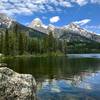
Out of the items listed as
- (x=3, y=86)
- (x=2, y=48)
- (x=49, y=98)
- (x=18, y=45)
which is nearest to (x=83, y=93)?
(x=49, y=98)

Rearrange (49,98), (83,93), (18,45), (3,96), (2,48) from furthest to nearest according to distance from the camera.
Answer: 1. (18,45)
2. (2,48)
3. (83,93)
4. (49,98)
5. (3,96)

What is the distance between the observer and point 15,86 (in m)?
17.9

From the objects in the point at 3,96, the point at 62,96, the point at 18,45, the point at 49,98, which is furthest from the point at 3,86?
the point at 18,45

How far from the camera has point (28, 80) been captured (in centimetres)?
1912

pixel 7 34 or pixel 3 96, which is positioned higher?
pixel 7 34

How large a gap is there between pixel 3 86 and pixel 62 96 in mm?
10421

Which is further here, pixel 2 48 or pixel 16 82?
pixel 2 48

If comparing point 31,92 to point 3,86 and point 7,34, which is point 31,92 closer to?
point 3,86

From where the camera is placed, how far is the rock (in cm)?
1736

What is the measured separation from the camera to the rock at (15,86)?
17.4m

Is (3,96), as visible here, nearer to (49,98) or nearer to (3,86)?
(3,86)

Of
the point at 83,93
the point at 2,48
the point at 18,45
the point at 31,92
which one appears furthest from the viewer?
the point at 18,45

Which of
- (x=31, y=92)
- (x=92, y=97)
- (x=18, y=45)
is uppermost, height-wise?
(x=18, y=45)

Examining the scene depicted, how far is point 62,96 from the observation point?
26.6 meters
